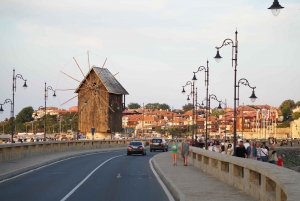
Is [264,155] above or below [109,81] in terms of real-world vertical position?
below

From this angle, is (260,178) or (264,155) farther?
(264,155)

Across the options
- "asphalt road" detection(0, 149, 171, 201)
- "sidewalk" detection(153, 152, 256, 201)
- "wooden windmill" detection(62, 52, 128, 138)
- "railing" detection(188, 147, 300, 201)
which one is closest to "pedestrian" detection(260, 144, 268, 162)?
"railing" detection(188, 147, 300, 201)

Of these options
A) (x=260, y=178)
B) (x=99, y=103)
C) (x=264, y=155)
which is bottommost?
(x=260, y=178)

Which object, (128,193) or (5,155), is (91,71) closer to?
(5,155)

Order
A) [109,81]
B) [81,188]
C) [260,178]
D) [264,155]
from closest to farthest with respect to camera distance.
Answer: [260,178] → [81,188] → [264,155] → [109,81]

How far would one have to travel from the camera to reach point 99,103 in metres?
104

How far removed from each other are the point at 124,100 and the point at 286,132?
80.4 metres

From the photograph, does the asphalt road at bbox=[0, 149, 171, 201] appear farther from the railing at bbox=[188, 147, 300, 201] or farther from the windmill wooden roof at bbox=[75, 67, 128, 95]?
the windmill wooden roof at bbox=[75, 67, 128, 95]

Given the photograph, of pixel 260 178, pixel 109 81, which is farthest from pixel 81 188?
pixel 109 81

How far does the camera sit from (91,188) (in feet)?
72.4

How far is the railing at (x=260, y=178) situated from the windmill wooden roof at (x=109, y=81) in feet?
265

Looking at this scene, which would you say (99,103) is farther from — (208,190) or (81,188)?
(208,190)

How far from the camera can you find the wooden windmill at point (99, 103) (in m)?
104

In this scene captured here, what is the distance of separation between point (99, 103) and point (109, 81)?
654 cm
